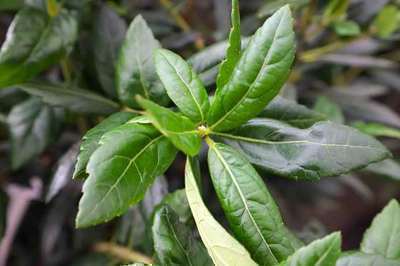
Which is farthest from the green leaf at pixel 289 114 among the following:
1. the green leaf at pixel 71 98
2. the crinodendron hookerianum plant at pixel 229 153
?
the green leaf at pixel 71 98

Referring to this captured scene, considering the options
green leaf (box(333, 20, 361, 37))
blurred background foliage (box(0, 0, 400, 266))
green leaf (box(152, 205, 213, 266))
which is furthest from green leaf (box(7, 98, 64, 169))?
green leaf (box(333, 20, 361, 37))

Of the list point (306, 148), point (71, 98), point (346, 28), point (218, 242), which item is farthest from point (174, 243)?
point (346, 28)

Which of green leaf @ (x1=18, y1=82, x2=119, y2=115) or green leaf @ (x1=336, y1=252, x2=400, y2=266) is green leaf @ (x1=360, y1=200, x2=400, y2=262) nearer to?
green leaf @ (x1=336, y1=252, x2=400, y2=266)

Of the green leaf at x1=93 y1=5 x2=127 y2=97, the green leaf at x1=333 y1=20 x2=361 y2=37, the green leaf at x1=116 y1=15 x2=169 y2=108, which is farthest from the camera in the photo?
the green leaf at x1=333 y1=20 x2=361 y2=37

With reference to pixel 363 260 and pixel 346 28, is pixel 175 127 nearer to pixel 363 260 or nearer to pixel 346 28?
pixel 363 260

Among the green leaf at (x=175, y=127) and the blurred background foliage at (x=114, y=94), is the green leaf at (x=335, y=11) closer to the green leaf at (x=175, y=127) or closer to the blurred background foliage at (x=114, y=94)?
the blurred background foliage at (x=114, y=94)

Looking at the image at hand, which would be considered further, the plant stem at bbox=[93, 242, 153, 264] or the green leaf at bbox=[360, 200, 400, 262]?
the plant stem at bbox=[93, 242, 153, 264]

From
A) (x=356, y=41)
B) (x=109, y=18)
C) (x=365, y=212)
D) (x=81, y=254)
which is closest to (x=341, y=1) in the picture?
(x=356, y=41)
